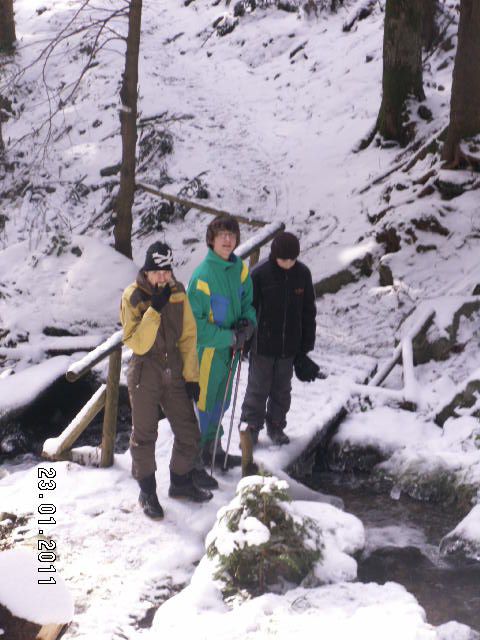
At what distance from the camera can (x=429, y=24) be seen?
13.0 m

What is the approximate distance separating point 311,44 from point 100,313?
10.7 meters

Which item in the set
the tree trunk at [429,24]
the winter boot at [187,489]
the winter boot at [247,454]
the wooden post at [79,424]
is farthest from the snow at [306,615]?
the tree trunk at [429,24]

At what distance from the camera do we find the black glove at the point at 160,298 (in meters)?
4.40

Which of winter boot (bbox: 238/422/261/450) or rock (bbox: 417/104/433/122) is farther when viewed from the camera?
rock (bbox: 417/104/433/122)

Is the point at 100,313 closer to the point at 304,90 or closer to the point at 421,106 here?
the point at 421,106

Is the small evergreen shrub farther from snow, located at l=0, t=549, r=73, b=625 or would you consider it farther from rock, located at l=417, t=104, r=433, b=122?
rock, located at l=417, t=104, r=433, b=122

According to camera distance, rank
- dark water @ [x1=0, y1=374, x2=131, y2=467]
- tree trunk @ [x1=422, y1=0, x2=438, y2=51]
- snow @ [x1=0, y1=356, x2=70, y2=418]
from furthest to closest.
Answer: tree trunk @ [x1=422, y1=0, x2=438, y2=51] → snow @ [x1=0, y1=356, x2=70, y2=418] → dark water @ [x1=0, y1=374, x2=131, y2=467]

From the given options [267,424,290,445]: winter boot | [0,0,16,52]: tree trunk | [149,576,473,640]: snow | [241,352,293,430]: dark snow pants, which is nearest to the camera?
[149,576,473,640]: snow

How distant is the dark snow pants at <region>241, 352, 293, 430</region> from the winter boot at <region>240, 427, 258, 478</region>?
0.37 metres

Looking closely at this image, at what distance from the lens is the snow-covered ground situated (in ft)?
12.9

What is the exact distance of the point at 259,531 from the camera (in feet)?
12.7

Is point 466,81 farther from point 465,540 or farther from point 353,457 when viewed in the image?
point 465,540

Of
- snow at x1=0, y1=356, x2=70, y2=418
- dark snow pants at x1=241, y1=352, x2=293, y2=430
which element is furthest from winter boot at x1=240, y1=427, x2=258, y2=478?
snow at x1=0, y1=356, x2=70, y2=418

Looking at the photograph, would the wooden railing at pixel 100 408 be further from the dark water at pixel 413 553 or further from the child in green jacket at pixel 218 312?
the dark water at pixel 413 553
